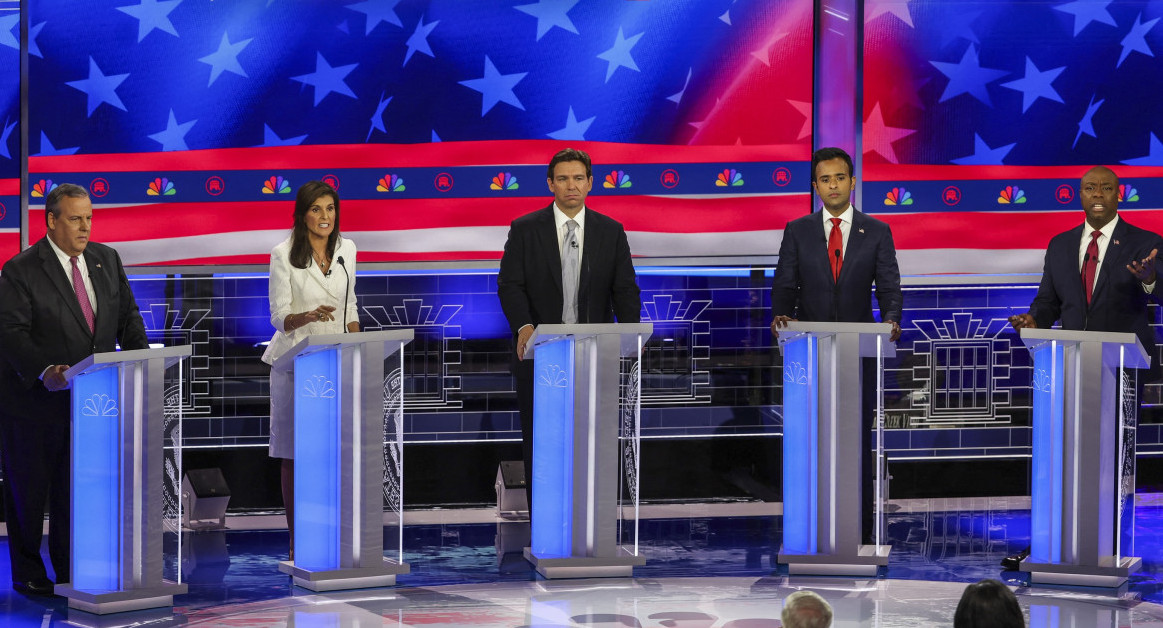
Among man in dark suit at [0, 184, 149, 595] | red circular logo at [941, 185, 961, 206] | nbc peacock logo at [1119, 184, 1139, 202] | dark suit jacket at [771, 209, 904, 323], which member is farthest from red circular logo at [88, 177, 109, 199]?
nbc peacock logo at [1119, 184, 1139, 202]

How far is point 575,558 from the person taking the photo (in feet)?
17.3

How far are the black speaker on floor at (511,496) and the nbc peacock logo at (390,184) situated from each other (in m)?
1.44

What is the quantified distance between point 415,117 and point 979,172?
2839mm

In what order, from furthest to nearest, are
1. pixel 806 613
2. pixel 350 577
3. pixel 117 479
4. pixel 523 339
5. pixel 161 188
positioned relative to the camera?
pixel 161 188 → pixel 523 339 → pixel 350 577 → pixel 117 479 → pixel 806 613

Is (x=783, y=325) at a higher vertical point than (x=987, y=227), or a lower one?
lower

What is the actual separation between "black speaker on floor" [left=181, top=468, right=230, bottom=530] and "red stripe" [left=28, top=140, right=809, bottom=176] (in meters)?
1.47

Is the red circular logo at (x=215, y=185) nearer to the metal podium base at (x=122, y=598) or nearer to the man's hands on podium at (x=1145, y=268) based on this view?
the metal podium base at (x=122, y=598)

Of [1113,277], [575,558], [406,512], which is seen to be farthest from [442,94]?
[1113,277]

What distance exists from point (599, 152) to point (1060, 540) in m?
2.86

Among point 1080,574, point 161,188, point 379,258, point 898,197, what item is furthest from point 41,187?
point 1080,574

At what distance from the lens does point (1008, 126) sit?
7.15 m

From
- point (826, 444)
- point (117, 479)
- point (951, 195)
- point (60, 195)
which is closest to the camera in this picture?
point (117, 479)

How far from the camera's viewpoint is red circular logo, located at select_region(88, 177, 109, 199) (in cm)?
666

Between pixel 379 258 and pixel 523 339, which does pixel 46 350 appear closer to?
pixel 523 339
